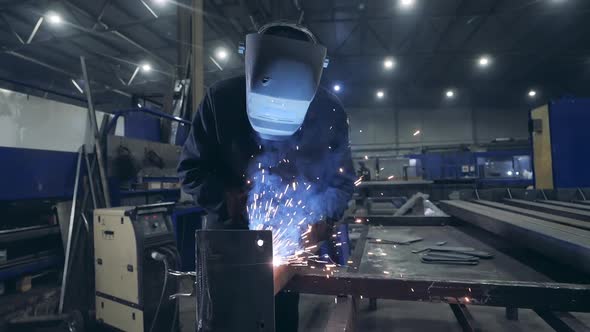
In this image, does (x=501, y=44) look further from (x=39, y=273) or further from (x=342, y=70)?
(x=39, y=273)

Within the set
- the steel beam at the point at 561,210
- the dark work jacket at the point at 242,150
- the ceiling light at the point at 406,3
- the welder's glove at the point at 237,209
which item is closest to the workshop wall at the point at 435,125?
the ceiling light at the point at 406,3

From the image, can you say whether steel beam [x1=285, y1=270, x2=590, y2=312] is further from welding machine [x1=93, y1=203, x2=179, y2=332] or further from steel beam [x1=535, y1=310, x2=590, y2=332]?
welding machine [x1=93, y1=203, x2=179, y2=332]

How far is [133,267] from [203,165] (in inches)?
43.7

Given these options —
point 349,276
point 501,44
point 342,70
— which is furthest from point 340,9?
point 349,276

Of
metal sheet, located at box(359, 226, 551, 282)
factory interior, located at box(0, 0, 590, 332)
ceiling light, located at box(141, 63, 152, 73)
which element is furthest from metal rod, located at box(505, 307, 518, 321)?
ceiling light, located at box(141, 63, 152, 73)

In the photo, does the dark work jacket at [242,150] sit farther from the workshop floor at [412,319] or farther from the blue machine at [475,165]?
the blue machine at [475,165]

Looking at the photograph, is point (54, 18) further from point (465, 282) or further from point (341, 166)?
point (465, 282)

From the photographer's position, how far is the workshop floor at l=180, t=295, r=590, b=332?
87.4 inches

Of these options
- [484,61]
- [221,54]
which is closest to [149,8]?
[221,54]

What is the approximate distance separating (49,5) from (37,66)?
3.70 meters

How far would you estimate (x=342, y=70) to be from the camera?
31.3 feet

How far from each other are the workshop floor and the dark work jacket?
142 centimetres

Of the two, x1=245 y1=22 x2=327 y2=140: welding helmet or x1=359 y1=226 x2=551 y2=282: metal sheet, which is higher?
x1=245 y1=22 x2=327 y2=140: welding helmet

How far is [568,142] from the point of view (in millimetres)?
3162
